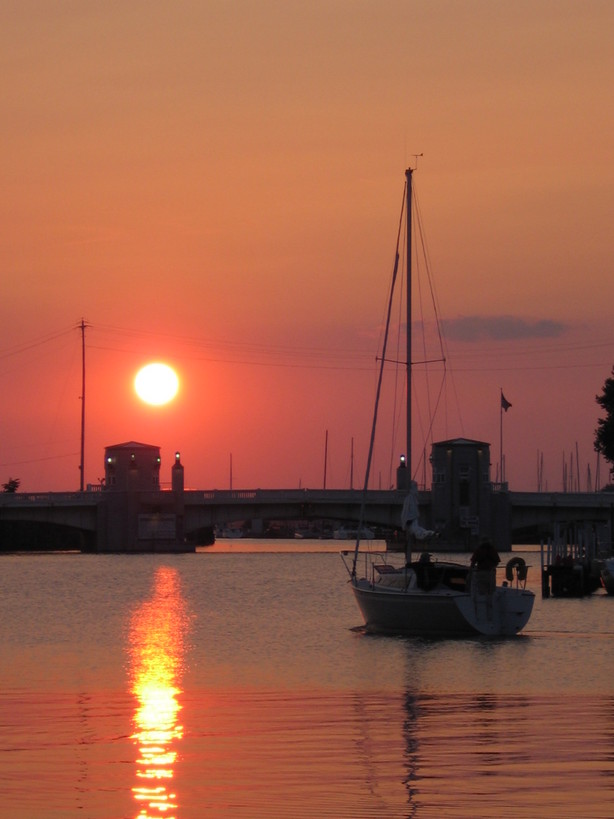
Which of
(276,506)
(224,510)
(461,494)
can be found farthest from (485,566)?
(461,494)

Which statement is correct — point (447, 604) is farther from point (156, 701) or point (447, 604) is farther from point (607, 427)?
point (607, 427)

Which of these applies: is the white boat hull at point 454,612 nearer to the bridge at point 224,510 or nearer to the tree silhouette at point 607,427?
the tree silhouette at point 607,427

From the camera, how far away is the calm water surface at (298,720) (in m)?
17.9

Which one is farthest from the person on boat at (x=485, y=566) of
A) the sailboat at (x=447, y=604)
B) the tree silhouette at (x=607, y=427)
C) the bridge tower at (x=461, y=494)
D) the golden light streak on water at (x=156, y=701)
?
the bridge tower at (x=461, y=494)

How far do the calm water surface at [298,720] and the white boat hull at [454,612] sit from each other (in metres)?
0.70

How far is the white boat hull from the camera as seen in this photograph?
41031 millimetres

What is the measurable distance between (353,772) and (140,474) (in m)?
121

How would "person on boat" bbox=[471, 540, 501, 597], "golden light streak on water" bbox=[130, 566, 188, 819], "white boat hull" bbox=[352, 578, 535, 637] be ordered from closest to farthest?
"golden light streak on water" bbox=[130, 566, 188, 819], "person on boat" bbox=[471, 540, 501, 597], "white boat hull" bbox=[352, 578, 535, 637]

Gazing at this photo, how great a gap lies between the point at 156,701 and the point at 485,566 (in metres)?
14.8

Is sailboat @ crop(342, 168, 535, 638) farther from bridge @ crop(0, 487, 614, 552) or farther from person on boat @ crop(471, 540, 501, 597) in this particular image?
bridge @ crop(0, 487, 614, 552)

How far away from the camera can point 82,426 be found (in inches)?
5600

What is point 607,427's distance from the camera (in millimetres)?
98812

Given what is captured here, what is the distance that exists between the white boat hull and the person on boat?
11.6 inches

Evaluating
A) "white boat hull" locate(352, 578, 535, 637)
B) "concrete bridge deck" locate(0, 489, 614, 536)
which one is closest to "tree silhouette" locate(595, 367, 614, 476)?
"concrete bridge deck" locate(0, 489, 614, 536)
